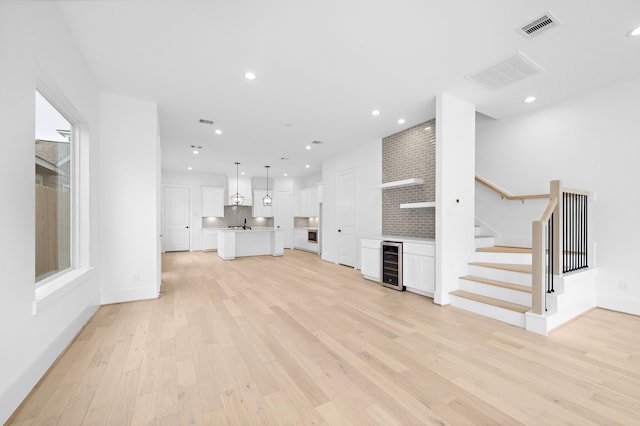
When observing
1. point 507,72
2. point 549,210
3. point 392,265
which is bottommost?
point 392,265

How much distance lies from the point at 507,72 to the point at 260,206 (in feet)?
31.0

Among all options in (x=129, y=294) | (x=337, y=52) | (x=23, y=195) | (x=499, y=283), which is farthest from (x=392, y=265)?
(x=23, y=195)

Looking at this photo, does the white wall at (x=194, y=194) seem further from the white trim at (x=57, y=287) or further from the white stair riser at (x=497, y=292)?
the white stair riser at (x=497, y=292)

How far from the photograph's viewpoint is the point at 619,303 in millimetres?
3551

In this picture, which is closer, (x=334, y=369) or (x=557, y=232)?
(x=334, y=369)

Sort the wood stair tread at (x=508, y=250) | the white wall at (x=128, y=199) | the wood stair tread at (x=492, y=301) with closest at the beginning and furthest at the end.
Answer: the wood stair tread at (x=492, y=301) < the white wall at (x=128, y=199) < the wood stair tread at (x=508, y=250)

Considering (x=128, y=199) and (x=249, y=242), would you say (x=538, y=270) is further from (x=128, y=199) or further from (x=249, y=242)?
(x=249, y=242)

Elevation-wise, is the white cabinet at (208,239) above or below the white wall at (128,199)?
below

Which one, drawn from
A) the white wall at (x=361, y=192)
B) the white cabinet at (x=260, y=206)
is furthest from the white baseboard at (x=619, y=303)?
the white cabinet at (x=260, y=206)

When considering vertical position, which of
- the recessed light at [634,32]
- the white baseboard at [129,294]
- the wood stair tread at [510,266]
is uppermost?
the recessed light at [634,32]

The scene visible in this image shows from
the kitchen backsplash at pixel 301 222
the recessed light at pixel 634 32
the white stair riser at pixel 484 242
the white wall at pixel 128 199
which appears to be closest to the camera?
the recessed light at pixel 634 32

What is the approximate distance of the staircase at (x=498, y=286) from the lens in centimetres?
325

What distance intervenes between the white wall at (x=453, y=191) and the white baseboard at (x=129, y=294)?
171 inches

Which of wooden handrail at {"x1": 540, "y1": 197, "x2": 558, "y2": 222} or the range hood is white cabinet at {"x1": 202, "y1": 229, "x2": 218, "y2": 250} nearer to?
the range hood
